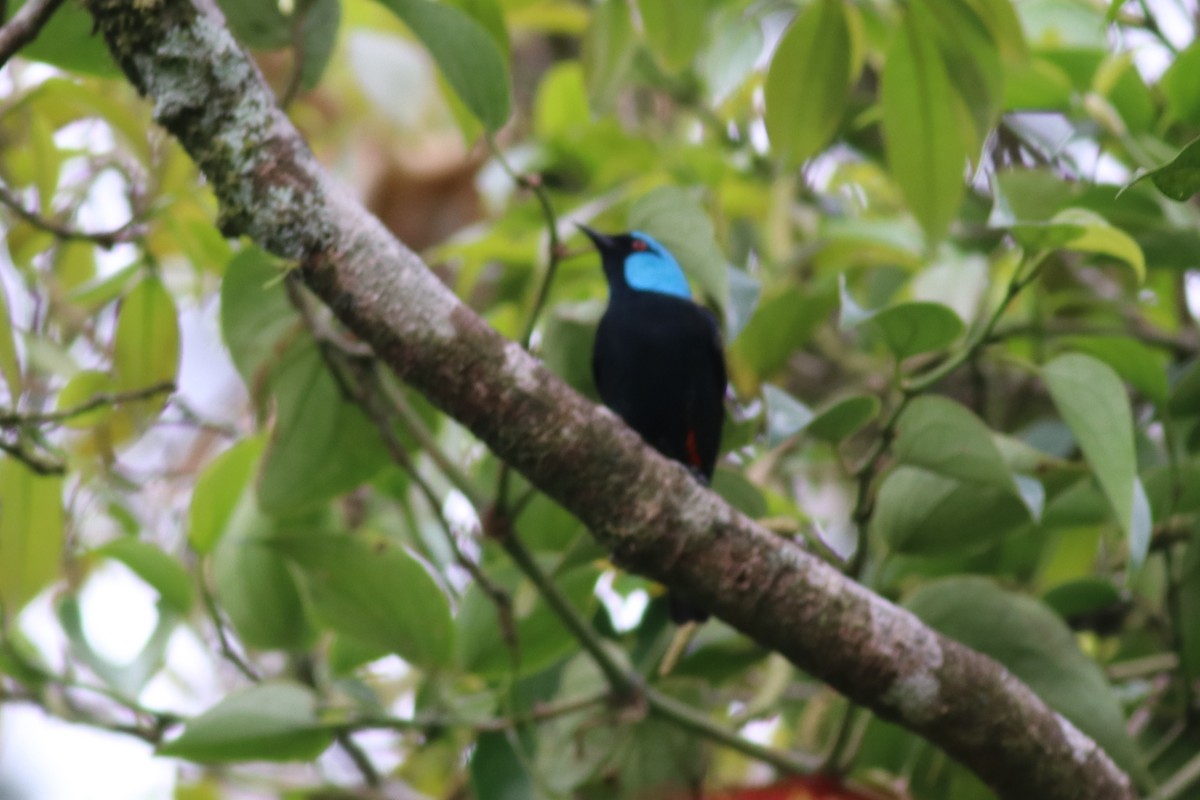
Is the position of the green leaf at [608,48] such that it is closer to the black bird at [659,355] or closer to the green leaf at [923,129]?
the black bird at [659,355]

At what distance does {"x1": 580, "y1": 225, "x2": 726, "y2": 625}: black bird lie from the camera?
6.34 feet

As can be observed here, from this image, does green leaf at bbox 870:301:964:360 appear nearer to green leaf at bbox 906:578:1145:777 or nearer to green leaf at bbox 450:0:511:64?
green leaf at bbox 906:578:1145:777

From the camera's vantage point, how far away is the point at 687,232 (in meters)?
1.49

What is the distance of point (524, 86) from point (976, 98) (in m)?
2.20

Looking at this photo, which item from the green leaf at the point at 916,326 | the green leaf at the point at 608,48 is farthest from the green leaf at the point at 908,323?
the green leaf at the point at 608,48

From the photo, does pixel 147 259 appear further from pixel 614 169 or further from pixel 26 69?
pixel 26 69

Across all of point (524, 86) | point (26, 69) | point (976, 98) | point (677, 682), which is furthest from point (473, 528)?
point (524, 86)

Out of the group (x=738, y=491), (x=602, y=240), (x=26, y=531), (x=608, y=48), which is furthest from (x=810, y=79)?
(x=26, y=531)

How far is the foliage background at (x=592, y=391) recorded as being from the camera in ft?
4.87

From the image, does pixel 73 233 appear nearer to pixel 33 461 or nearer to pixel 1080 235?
pixel 33 461

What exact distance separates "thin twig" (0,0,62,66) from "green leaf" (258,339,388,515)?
458 millimetres

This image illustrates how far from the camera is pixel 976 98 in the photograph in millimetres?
1574

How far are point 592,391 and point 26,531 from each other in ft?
2.35

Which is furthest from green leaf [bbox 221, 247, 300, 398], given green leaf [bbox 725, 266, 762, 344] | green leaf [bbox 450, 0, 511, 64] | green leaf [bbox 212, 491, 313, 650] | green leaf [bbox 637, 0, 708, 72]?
green leaf [bbox 637, 0, 708, 72]
